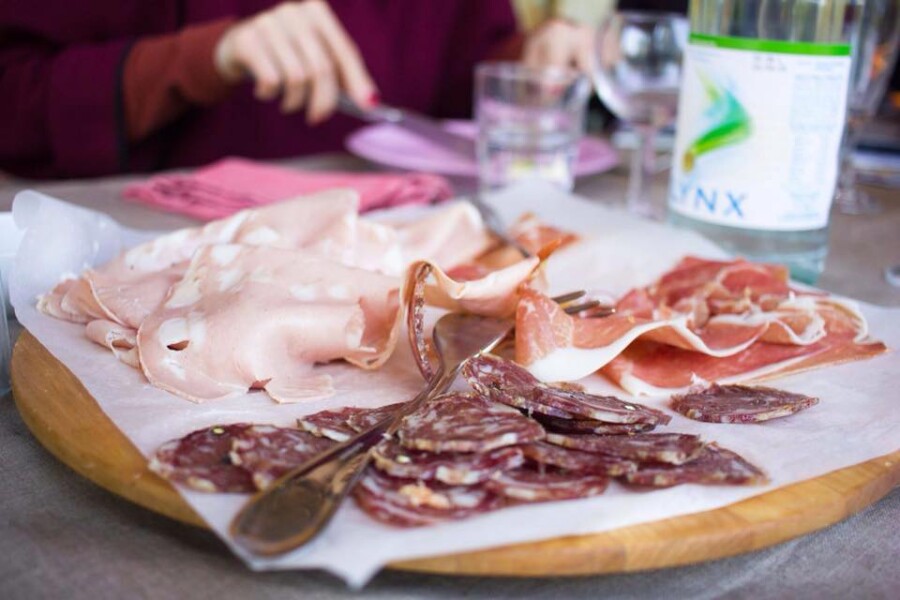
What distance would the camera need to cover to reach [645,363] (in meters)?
0.74

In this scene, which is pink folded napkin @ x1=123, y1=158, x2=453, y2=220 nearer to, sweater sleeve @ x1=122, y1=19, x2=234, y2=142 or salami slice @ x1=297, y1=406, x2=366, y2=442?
sweater sleeve @ x1=122, y1=19, x2=234, y2=142

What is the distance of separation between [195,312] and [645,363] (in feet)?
1.13

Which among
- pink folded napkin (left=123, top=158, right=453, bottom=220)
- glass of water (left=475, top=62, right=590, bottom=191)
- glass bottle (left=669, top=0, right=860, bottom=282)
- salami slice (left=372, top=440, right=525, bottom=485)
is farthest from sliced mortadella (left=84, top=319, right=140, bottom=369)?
glass of water (left=475, top=62, right=590, bottom=191)

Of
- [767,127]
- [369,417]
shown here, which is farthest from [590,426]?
[767,127]

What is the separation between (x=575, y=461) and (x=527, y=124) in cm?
93

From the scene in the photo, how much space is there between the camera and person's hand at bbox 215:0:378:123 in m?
1.52

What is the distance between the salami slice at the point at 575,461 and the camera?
53 cm

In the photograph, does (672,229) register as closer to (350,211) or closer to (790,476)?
(350,211)

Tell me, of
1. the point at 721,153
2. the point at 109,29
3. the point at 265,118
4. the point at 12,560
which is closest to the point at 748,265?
the point at 721,153

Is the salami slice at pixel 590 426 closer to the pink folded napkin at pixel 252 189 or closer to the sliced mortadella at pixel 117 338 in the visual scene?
the sliced mortadella at pixel 117 338

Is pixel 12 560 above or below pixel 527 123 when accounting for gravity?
below

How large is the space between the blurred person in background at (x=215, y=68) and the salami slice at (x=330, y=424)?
3.31 feet

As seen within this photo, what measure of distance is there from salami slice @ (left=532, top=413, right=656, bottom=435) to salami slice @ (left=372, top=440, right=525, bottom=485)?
0.21 ft

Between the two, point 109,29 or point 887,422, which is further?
point 109,29
